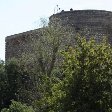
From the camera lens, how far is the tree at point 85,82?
17.0m

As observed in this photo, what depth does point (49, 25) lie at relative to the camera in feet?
129

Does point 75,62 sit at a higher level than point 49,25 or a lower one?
lower

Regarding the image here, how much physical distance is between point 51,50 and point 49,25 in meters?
2.74

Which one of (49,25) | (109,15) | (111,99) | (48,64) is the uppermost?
(109,15)

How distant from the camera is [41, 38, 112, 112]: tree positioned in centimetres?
1698

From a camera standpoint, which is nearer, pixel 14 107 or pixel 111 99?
pixel 111 99

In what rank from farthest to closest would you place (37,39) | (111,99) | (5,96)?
→ 1. (5,96)
2. (37,39)
3. (111,99)

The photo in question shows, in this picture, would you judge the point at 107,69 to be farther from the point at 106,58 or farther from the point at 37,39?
the point at 37,39

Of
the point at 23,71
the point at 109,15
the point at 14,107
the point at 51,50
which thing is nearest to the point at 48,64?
the point at 51,50

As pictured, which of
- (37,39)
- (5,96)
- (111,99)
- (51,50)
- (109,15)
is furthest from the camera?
(109,15)

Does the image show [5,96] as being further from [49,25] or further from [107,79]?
[107,79]

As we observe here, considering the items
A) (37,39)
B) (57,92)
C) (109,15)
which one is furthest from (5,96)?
(57,92)

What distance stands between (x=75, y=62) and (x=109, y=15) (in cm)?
3795

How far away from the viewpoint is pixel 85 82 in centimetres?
1736
